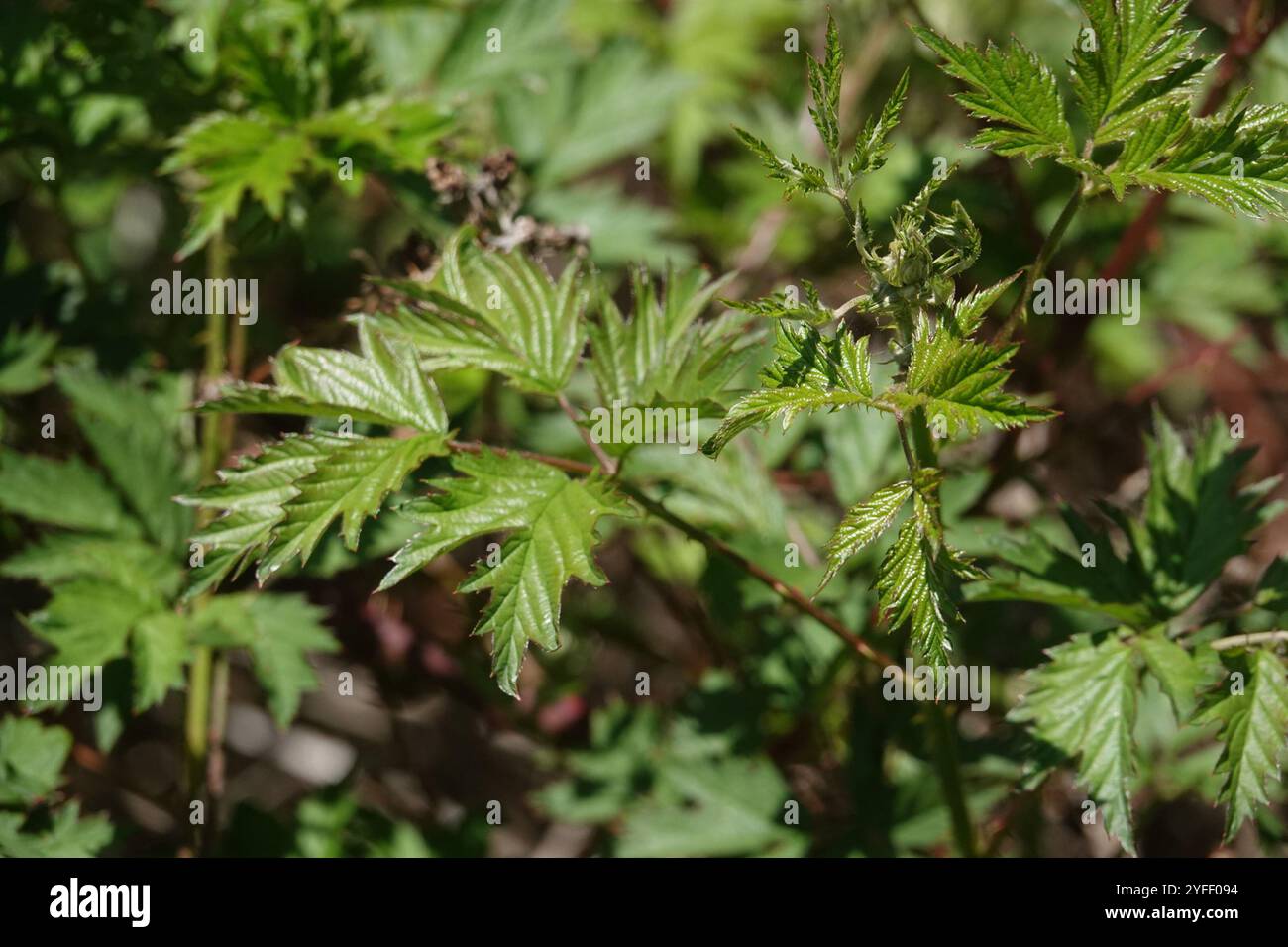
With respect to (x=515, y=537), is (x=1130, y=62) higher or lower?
higher

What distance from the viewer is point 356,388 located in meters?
1.82

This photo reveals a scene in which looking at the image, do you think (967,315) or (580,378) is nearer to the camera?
(967,315)

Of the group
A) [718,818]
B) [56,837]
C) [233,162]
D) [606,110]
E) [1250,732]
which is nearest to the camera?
[1250,732]

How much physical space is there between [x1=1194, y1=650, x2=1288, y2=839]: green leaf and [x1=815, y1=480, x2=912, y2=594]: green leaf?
626mm

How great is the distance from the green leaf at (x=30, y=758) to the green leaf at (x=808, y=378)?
1.51 metres

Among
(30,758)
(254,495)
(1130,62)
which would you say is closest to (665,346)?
(254,495)

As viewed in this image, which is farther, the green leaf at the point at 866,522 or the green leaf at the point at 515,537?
the green leaf at the point at 515,537

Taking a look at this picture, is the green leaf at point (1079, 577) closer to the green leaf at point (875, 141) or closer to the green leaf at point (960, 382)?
the green leaf at point (960, 382)

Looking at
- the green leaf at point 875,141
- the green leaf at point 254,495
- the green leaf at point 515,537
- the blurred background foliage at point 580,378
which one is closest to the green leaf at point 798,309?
the green leaf at point 875,141

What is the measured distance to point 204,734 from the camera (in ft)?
8.03

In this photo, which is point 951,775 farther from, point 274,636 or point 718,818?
point 274,636

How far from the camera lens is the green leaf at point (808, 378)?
149cm

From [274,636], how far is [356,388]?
0.74 m

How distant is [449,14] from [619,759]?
1938 millimetres
